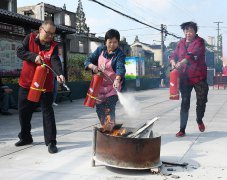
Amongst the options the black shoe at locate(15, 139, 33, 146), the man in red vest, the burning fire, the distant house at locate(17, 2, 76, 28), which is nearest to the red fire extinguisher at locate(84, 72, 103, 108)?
the burning fire

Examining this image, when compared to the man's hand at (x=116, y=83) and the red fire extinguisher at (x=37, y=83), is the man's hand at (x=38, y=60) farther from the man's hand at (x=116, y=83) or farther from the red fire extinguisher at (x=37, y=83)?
the man's hand at (x=116, y=83)

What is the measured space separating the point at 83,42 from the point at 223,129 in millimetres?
42281

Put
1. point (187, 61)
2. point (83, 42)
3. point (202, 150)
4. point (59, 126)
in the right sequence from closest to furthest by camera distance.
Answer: point (202, 150)
point (187, 61)
point (59, 126)
point (83, 42)

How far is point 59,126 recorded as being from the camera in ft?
25.6

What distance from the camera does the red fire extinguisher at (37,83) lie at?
4809 mm

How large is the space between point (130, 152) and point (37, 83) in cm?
172

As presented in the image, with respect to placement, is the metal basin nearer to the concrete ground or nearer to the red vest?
the concrete ground

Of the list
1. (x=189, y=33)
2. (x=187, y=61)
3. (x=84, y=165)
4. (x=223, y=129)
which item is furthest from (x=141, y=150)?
(x=223, y=129)

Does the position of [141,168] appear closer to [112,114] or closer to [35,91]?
[112,114]

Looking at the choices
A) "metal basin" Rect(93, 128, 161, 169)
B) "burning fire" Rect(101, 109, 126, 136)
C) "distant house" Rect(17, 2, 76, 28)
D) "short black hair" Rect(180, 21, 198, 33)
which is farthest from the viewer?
"distant house" Rect(17, 2, 76, 28)

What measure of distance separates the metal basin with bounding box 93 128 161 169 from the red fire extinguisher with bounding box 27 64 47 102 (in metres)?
1.25

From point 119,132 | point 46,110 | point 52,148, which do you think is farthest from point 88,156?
point 46,110

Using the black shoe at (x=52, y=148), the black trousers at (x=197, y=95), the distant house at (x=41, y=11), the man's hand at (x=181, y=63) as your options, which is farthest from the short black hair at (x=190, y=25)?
the distant house at (x=41, y=11)

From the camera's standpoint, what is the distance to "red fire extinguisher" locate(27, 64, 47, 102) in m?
4.81
